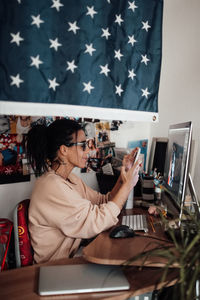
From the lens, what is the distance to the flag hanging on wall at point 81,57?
126cm

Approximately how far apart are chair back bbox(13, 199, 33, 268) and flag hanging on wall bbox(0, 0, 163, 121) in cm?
52

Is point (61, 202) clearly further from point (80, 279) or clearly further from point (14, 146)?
point (14, 146)

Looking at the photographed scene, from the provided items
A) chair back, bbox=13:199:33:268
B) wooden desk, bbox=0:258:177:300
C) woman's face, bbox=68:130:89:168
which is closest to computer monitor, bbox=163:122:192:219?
wooden desk, bbox=0:258:177:300

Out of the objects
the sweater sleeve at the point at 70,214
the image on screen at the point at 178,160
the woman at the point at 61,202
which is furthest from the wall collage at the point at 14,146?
the image on screen at the point at 178,160

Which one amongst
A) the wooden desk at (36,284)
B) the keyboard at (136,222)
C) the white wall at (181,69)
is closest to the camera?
the wooden desk at (36,284)

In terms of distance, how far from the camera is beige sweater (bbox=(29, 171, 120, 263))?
1223 millimetres

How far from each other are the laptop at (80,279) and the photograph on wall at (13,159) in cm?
78

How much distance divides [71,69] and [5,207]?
1.02 metres

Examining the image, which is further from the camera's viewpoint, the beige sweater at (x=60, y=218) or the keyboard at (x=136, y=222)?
the keyboard at (x=136, y=222)

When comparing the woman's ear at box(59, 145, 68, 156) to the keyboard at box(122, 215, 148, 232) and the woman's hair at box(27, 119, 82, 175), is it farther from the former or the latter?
the keyboard at box(122, 215, 148, 232)

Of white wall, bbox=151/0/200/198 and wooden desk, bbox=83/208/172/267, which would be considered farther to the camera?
white wall, bbox=151/0/200/198

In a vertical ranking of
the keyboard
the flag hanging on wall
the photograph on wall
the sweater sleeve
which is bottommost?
the keyboard

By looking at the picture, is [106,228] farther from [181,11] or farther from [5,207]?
[181,11]

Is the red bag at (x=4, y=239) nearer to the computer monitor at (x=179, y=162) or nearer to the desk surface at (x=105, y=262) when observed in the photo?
A: the desk surface at (x=105, y=262)
